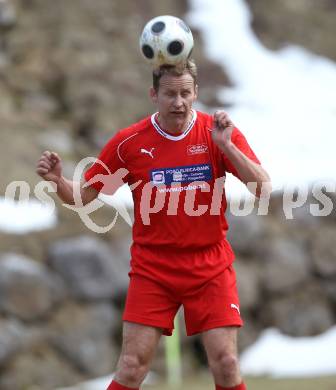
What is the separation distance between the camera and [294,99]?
17.4 m

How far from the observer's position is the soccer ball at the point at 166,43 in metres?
4.94

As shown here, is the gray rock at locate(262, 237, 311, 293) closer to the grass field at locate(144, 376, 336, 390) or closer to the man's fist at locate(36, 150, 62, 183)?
the grass field at locate(144, 376, 336, 390)

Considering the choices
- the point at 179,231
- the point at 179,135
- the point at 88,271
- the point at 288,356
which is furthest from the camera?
the point at 288,356

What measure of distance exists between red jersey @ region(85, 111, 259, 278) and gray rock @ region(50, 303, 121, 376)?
5.95 metres

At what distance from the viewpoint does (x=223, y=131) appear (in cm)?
480

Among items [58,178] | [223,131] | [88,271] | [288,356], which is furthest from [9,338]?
[223,131]

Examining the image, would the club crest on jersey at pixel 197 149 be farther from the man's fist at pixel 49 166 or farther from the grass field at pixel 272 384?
the grass field at pixel 272 384

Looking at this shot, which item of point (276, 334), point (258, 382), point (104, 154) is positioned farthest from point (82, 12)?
point (104, 154)

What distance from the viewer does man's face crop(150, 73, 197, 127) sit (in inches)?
193

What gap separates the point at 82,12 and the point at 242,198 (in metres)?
6.68

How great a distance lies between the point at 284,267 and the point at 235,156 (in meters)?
8.24

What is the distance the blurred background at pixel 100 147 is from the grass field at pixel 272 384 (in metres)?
0.05

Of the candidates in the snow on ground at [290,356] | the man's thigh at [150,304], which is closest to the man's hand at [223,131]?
the man's thigh at [150,304]

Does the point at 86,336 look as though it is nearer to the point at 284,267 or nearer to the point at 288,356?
the point at 288,356
